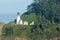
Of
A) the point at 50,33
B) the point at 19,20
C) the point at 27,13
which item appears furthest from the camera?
the point at 27,13

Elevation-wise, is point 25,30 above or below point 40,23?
below

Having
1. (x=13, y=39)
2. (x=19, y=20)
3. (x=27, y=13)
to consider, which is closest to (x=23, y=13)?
(x=27, y=13)

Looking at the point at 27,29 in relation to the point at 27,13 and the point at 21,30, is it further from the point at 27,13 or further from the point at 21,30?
the point at 27,13

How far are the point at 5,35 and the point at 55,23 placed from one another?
22.7 feet

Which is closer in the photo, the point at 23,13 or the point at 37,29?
the point at 37,29

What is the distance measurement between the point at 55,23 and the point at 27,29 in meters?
4.25

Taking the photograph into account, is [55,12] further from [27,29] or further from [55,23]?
[27,29]

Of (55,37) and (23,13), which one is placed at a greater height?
(23,13)

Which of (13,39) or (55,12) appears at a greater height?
(55,12)

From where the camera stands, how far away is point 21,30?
164 ft

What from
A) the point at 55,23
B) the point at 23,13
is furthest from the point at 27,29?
the point at 23,13

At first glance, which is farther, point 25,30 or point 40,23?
point 40,23

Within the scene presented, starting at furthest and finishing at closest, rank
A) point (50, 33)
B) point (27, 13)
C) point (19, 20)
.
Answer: point (27, 13), point (19, 20), point (50, 33)

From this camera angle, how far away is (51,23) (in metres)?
51.7
